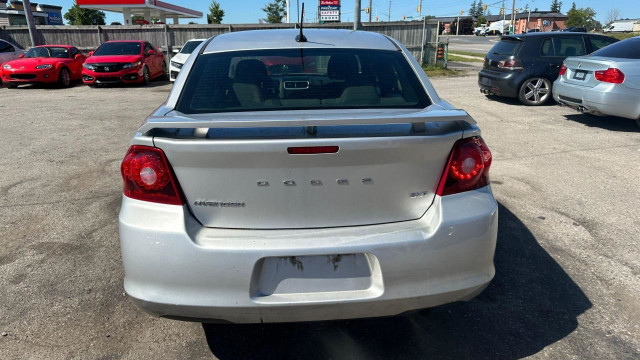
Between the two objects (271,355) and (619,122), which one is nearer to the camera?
(271,355)

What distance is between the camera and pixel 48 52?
15.9m

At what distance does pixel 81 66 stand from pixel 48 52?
1.09m

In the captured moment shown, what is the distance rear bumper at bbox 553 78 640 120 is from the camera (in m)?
7.34

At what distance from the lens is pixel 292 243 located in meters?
2.05

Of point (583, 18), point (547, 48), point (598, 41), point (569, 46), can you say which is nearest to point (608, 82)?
point (547, 48)

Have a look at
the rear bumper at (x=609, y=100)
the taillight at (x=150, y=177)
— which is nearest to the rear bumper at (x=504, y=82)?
the rear bumper at (x=609, y=100)

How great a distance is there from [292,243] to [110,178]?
13.7ft

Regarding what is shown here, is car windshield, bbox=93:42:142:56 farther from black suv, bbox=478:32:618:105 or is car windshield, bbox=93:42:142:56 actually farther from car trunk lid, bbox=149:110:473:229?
car trunk lid, bbox=149:110:473:229

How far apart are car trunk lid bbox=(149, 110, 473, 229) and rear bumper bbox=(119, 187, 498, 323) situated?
73 millimetres

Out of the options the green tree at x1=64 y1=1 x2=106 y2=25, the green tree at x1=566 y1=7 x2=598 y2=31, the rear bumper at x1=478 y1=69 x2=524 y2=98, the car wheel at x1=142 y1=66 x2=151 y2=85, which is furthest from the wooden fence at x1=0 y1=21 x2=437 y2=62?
the green tree at x1=566 y1=7 x2=598 y2=31

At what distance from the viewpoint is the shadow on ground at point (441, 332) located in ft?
8.27

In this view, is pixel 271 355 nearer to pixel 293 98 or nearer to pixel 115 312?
pixel 115 312

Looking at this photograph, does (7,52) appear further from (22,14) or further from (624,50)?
(22,14)

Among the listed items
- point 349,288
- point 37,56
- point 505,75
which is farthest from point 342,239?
point 37,56
